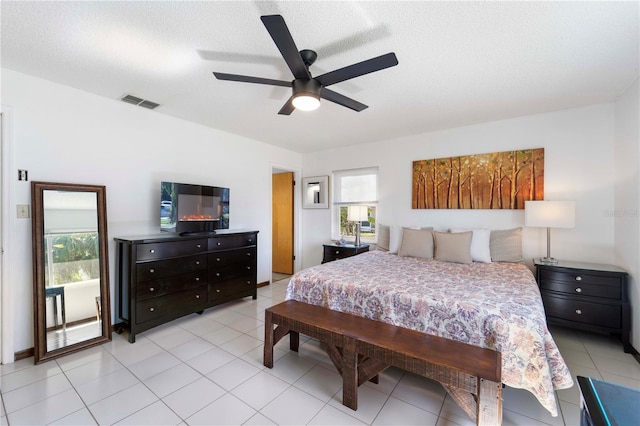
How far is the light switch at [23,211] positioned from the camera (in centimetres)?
237

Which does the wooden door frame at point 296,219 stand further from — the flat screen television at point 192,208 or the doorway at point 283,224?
the flat screen television at point 192,208

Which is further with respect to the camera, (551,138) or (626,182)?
(551,138)

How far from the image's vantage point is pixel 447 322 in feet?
6.04

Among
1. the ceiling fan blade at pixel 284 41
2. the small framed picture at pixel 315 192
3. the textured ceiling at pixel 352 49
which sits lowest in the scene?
the small framed picture at pixel 315 192

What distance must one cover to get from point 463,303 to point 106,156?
3601 millimetres

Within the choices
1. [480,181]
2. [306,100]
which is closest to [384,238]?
[480,181]

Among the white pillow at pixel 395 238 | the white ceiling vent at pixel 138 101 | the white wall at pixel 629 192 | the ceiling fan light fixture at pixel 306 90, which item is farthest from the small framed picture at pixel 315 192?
the white wall at pixel 629 192

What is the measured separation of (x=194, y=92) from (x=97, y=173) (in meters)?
1.32

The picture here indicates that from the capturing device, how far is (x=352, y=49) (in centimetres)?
199

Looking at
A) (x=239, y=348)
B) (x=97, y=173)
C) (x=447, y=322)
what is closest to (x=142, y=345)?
(x=239, y=348)

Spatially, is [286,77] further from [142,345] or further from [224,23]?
[142,345]

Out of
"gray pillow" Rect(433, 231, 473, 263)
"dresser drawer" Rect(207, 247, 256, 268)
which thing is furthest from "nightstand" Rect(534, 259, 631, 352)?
"dresser drawer" Rect(207, 247, 256, 268)

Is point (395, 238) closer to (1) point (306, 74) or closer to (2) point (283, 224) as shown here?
(2) point (283, 224)

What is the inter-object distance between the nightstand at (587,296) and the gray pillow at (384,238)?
5.79ft
